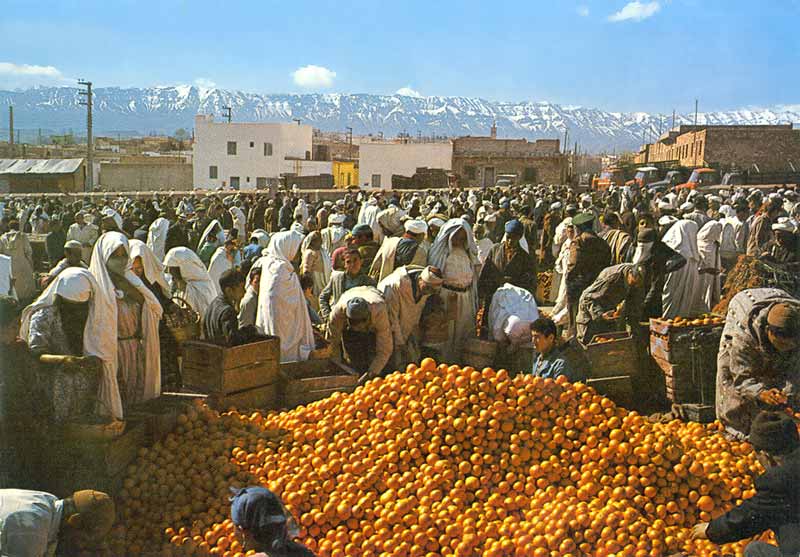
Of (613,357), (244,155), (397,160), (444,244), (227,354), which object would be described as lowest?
(613,357)

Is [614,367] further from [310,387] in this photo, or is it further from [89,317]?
[89,317]

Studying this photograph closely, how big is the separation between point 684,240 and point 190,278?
17.0 ft

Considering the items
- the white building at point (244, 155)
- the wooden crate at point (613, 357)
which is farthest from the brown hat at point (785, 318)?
the white building at point (244, 155)

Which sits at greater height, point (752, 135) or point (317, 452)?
point (752, 135)

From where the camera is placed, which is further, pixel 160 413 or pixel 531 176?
pixel 531 176

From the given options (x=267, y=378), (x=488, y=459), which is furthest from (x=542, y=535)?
(x=267, y=378)

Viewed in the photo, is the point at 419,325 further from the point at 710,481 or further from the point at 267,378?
the point at 710,481

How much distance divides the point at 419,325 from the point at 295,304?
1054 mm

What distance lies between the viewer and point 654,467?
3895mm

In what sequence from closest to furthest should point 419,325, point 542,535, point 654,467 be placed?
point 542,535
point 654,467
point 419,325

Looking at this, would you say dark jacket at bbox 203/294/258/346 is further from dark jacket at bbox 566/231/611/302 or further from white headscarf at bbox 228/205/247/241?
white headscarf at bbox 228/205/247/241

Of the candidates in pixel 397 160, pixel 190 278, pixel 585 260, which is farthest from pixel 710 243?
pixel 397 160

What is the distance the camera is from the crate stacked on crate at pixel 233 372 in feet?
15.6

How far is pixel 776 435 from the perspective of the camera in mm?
3086
